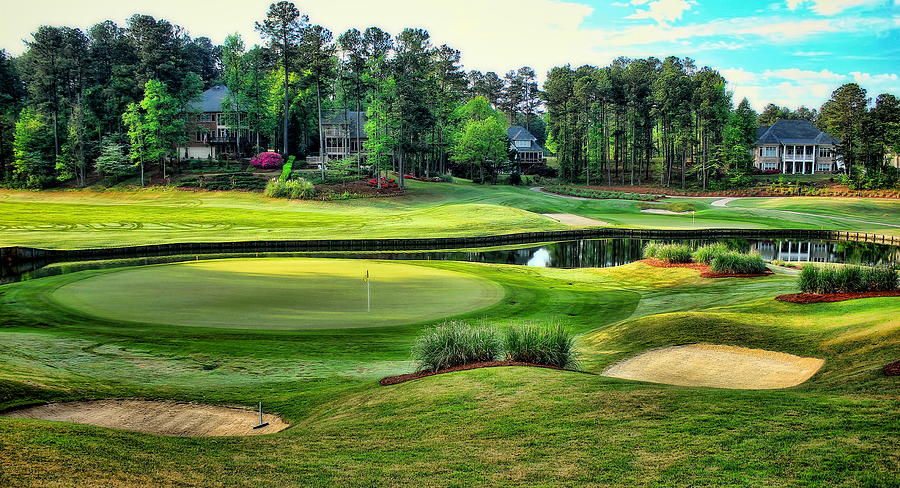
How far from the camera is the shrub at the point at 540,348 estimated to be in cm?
1459

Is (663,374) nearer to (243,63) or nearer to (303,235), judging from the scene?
(303,235)

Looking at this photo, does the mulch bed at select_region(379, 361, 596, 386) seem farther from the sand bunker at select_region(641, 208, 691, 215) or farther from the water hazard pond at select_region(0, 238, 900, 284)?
the sand bunker at select_region(641, 208, 691, 215)

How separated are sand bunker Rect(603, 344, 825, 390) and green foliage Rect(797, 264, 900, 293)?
760 cm

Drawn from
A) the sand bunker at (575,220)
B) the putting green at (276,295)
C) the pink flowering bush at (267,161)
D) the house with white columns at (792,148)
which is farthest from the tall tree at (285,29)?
A: the house with white columns at (792,148)

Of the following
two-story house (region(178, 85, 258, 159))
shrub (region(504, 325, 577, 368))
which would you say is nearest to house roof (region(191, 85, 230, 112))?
two-story house (region(178, 85, 258, 159))

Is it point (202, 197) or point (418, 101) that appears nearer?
point (202, 197)

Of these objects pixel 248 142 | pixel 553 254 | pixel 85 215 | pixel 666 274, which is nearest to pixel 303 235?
pixel 553 254

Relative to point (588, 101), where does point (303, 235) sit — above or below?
below

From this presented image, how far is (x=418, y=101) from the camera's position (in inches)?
2968

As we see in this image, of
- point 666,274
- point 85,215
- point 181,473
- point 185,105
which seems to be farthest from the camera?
point 185,105

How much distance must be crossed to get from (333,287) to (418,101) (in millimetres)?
52339

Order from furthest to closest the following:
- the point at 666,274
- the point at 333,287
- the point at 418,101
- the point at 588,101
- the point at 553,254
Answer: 1. the point at 588,101
2. the point at 418,101
3. the point at 553,254
4. the point at 666,274
5. the point at 333,287

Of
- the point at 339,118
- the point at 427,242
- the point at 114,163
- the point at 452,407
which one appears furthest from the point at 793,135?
the point at 452,407

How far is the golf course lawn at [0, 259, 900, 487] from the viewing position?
7949 mm
